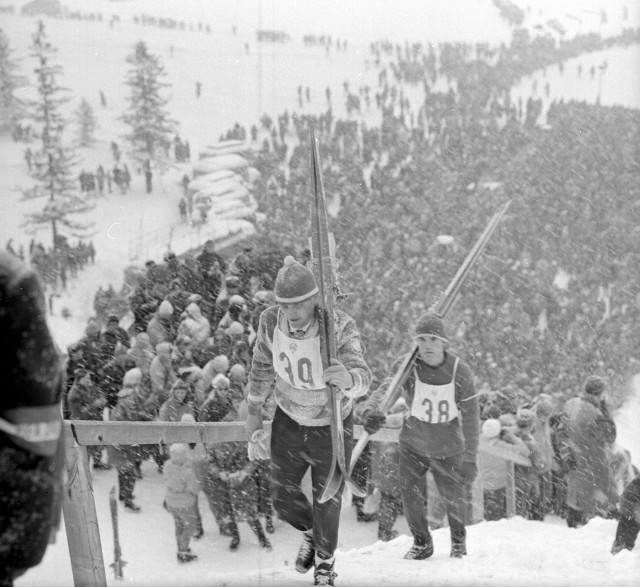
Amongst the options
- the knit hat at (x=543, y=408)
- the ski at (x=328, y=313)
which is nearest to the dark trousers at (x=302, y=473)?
the ski at (x=328, y=313)

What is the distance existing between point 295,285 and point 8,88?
1613cm

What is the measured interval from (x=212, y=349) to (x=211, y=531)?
6.90ft

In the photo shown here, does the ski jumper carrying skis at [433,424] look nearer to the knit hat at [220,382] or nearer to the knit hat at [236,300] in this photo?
the knit hat at [220,382]

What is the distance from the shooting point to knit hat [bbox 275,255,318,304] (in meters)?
3.36

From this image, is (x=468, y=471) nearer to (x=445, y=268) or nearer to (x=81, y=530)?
(x=81, y=530)

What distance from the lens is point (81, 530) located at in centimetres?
320

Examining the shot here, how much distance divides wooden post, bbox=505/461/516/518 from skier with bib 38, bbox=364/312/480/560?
1.77 m

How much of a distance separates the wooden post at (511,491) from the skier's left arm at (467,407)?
1896mm

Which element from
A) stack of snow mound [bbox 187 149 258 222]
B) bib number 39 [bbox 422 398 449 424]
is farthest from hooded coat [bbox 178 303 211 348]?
stack of snow mound [bbox 187 149 258 222]

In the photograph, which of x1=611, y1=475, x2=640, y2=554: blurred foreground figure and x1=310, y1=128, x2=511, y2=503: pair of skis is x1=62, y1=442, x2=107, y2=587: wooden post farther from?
x1=611, y1=475, x2=640, y2=554: blurred foreground figure

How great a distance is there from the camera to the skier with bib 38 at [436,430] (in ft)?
13.8

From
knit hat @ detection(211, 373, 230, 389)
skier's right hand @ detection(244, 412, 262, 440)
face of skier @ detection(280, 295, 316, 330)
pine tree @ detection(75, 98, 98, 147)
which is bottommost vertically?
knit hat @ detection(211, 373, 230, 389)

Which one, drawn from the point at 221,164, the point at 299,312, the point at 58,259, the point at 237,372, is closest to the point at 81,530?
the point at 299,312

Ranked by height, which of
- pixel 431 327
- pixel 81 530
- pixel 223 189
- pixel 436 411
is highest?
pixel 431 327
